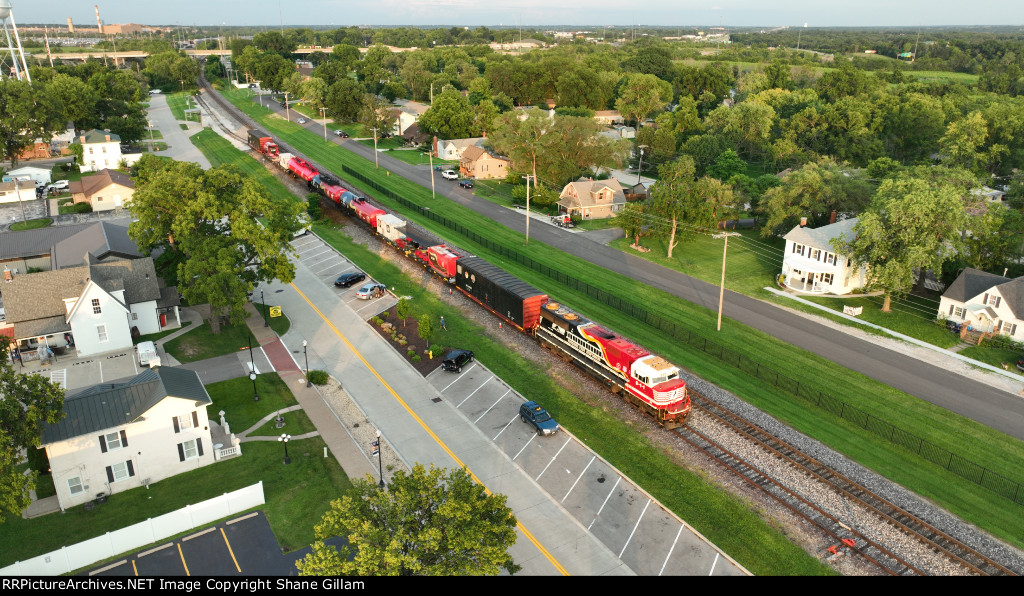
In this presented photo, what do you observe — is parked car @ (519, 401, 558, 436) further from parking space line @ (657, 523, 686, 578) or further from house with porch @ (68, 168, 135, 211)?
house with porch @ (68, 168, 135, 211)

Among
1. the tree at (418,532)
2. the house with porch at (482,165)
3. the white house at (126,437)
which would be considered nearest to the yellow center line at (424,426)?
the tree at (418,532)

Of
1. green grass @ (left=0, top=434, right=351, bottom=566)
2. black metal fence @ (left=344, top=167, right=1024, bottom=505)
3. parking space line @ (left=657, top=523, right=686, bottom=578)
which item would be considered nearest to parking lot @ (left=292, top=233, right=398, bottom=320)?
black metal fence @ (left=344, top=167, right=1024, bottom=505)

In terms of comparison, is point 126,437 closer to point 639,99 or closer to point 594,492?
point 594,492

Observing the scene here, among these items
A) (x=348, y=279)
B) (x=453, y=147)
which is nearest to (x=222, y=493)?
(x=348, y=279)

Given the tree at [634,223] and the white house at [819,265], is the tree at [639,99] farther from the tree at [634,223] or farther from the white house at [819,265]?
the white house at [819,265]

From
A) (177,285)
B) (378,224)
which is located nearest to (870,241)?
(378,224)
